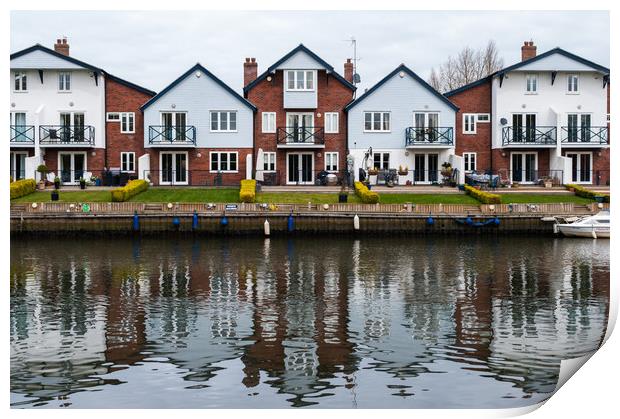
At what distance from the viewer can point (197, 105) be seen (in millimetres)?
60125

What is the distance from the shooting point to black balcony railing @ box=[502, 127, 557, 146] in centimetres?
6053

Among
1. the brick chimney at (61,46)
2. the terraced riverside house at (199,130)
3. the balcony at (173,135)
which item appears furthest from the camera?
the brick chimney at (61,46)

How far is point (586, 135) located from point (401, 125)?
13.2 meters

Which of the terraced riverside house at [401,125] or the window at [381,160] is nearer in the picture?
the terraced riverside house at [401,125]

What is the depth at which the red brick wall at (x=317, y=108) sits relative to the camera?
6053 centimetres

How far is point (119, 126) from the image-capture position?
61281mm

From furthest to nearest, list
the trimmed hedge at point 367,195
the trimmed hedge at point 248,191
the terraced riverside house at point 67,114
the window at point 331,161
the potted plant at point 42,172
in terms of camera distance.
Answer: the window at point 331,161 < the terraced riverside house at point 67,114 < the potted plant at point 42,172 < the trimmed hedge at point 248,191 < the trimmed hedge at point 367,195

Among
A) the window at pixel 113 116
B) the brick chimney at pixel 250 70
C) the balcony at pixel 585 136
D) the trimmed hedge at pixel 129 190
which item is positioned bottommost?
the trimmed hedge at pixel 129 190

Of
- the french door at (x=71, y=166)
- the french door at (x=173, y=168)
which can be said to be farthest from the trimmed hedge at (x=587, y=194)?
the french door at (x=71, y=166)

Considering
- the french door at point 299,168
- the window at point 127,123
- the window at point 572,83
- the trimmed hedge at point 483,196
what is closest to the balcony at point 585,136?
the window at point 572,83

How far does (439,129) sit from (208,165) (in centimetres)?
1648

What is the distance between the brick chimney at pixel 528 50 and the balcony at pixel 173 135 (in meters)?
25.7

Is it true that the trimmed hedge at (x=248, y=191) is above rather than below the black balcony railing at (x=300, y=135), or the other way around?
below

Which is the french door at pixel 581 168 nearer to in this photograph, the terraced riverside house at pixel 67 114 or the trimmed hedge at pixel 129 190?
the trimmed hedge at pixel 129 190
